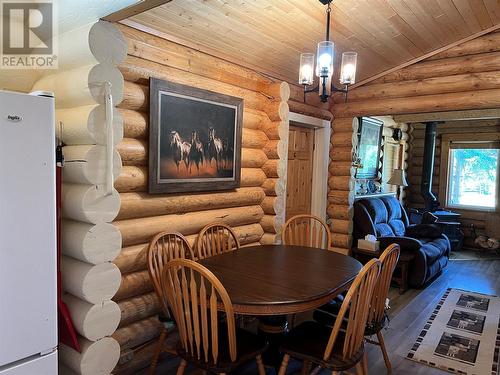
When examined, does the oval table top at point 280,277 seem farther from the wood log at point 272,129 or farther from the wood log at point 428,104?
the wood log at point 428,104

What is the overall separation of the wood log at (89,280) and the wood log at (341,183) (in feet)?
11.3

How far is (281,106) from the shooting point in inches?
146

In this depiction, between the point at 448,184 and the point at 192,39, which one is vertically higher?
the point at 192,39

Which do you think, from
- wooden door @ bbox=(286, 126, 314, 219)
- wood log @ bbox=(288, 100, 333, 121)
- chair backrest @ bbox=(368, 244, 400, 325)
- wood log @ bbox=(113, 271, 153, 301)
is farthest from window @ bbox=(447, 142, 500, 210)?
wood log @ bbox=(113, 271, 153, 301)

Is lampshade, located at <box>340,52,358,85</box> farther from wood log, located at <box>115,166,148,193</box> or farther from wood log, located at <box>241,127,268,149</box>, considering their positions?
wood log, located at <box>115,166,148,193</box>

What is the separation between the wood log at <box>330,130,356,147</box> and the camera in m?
4.82

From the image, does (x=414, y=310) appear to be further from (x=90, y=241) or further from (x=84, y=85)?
(x=84, y=85)

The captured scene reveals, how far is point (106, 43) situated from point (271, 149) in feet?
6.81

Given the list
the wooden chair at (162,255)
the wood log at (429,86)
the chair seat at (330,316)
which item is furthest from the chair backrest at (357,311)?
the wood log at (429,86)

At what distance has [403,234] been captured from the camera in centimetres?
569

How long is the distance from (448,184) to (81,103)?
289 inches

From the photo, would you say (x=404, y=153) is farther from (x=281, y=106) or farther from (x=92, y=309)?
(x=92, y=309)

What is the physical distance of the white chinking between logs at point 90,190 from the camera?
205 cm

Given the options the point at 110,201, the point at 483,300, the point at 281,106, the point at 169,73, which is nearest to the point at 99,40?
the point at 169,73
